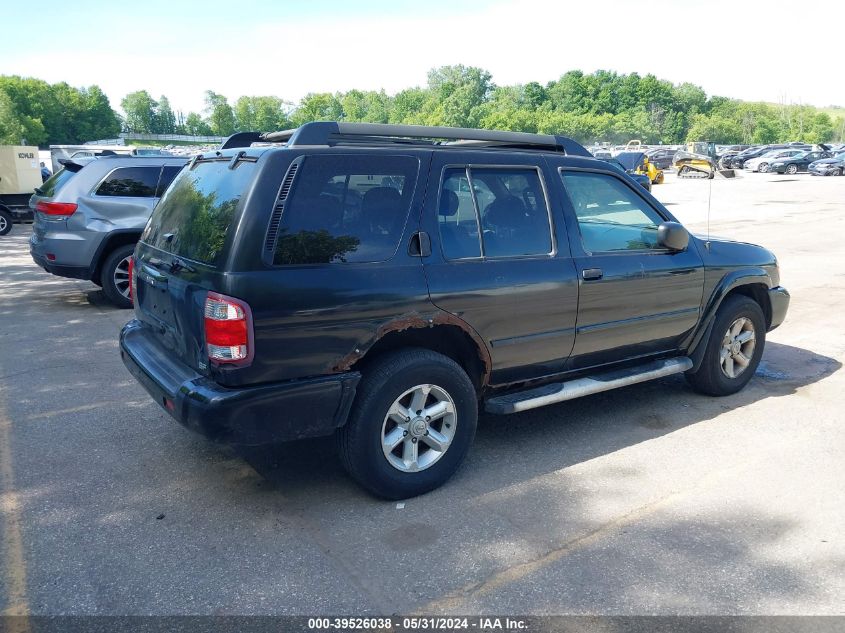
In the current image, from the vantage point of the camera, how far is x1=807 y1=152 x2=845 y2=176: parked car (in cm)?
3984

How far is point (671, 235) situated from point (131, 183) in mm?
6692

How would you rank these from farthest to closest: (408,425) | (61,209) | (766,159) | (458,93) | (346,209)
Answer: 1. (458,93)
2. (766,159)
3. (61,209)
4. (408,425)
5. (346,209)

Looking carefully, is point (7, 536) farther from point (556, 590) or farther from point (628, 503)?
point (628, 503)

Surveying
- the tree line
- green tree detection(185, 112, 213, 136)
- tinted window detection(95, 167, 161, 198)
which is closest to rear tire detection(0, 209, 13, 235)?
tinted window detection(95, 167, 161, 198)

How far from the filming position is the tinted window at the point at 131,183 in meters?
8.73

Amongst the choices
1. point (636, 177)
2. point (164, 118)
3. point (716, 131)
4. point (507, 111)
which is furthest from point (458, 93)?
point (636, 177)

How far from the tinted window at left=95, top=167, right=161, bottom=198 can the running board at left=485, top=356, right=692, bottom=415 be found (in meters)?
6.31

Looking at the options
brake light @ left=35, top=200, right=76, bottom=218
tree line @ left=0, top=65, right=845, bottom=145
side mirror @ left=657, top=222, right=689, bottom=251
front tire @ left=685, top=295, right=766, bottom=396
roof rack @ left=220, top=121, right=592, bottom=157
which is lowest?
front tire @ left=685, top=295, right=766, bottom=396

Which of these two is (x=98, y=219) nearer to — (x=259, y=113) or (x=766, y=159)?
(x=766, y=159)

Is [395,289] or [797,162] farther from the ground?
[797,162]

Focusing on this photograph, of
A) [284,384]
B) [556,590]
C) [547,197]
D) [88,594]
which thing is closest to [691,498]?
[556,590]

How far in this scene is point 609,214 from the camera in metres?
4.98

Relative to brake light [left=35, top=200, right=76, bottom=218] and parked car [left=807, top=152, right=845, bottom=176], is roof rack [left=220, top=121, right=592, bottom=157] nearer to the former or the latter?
brake light [left=35, top=200, right=76, bottom=218]

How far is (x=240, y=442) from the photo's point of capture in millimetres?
3426
